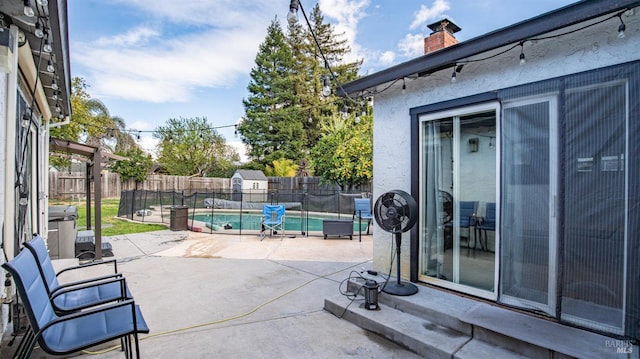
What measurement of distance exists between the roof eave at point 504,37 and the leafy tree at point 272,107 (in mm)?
20394

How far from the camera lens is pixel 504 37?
8.27 feet

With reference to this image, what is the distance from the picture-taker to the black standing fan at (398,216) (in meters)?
3.11

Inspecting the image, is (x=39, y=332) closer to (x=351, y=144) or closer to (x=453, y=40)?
(x=453, y=40)

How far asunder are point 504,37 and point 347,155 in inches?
423

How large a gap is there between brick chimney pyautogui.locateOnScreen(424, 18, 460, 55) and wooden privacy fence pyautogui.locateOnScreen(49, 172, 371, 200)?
39.5 feet

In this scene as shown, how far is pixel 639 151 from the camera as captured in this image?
6.87 feet

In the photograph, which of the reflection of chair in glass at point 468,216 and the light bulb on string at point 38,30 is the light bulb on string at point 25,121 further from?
the reflection of chair in glass at point 468,216

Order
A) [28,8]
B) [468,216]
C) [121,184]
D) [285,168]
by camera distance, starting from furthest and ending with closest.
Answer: [285,168] < [121,184] < [468,216] < [28,8]

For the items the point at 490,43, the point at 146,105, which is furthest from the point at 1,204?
the point at 146,105

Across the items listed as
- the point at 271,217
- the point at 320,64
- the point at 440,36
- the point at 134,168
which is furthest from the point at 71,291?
the point at 320,64

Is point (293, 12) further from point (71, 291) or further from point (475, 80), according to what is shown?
point (71, 291)

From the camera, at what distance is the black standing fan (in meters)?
3.11

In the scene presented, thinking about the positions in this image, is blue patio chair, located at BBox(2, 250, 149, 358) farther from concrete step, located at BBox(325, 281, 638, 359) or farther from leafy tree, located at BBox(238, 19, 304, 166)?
leafy tree, located at BBox(238, 19, 304, 166)

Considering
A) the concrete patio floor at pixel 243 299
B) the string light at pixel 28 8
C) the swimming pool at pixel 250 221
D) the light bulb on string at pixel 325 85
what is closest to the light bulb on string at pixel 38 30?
the string light at pixel 28 8
